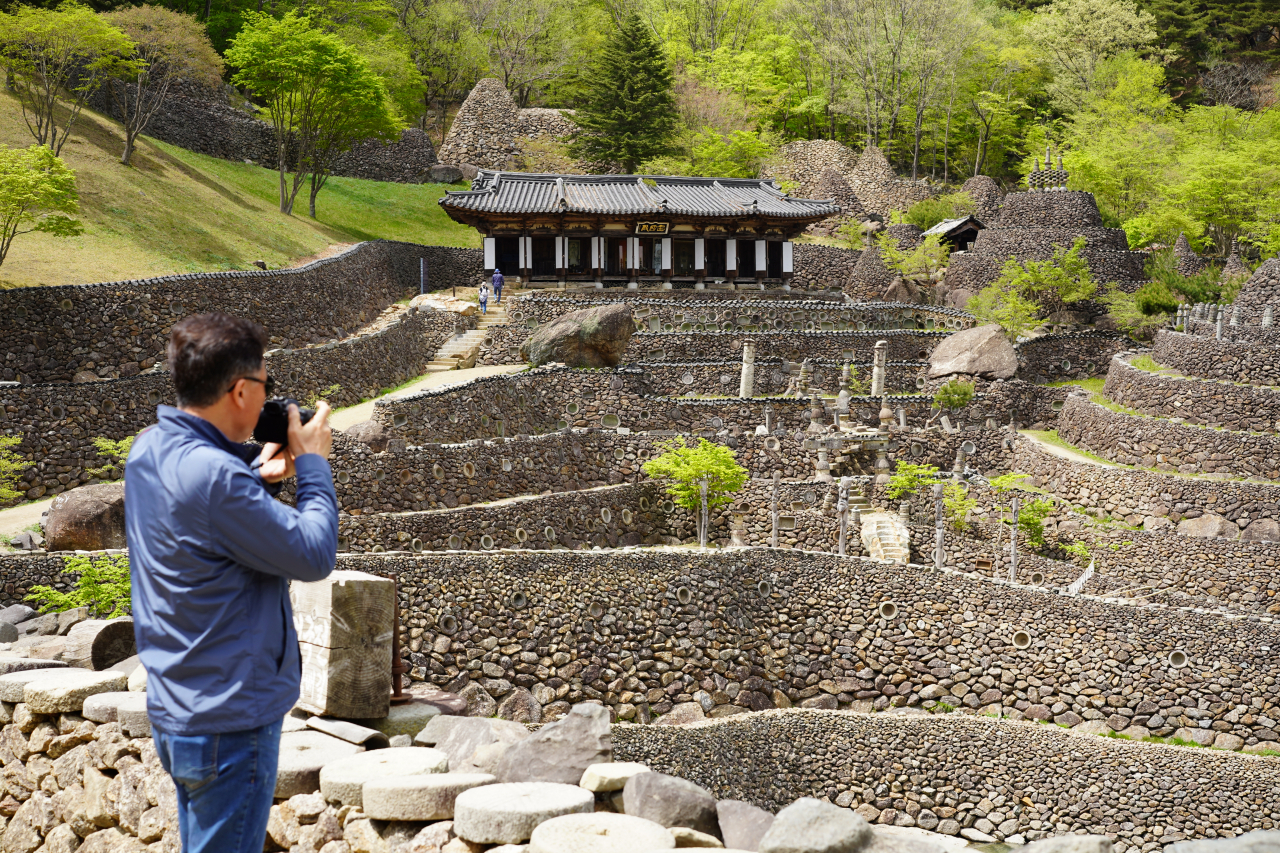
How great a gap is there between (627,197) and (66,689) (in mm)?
36050

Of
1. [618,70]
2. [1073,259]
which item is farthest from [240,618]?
[618,70]

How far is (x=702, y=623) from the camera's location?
59.9 ft

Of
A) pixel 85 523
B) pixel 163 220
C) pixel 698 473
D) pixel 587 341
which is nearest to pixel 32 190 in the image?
pixel 163 220

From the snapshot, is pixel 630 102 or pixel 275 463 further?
pixel 630 102

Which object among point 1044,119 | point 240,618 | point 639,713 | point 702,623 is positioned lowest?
point 639,713

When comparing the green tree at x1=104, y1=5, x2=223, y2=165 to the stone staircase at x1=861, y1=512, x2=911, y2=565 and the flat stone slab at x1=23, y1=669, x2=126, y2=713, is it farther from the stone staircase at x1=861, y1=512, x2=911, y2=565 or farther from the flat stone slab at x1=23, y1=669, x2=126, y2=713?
the flat stone slab at x1=23, y1=669, x2=126, y2=713

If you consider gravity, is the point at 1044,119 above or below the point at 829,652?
above

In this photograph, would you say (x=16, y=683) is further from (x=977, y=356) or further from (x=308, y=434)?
(x=977, y=356)

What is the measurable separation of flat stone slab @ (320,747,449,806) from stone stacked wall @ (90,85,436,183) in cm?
3910

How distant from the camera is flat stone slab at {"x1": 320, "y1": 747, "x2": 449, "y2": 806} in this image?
4941 millimetres

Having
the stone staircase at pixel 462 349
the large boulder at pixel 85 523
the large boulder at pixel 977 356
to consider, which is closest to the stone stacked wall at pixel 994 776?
the large boulder at pixel 85 523

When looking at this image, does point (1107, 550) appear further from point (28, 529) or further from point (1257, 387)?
point (28, 529)

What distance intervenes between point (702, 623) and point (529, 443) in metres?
7.03

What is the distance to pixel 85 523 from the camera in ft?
53.7
